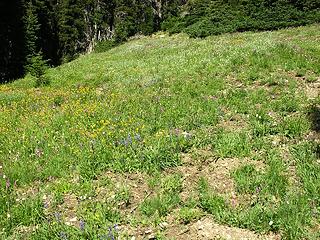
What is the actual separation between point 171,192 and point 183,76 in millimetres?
10271

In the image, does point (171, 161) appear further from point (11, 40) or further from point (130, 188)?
point (11, 40)

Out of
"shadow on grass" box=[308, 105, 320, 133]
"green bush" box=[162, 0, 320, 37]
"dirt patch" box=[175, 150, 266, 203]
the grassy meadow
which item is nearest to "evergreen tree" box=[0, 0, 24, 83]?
"green bush" box=[162, 0, 320, 37]

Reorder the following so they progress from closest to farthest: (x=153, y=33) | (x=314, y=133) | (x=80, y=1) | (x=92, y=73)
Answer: (x=314, y=133) → (x=92, y=73) → (x=153, y=33) → (x=80, y=1)

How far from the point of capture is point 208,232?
7.16 metres

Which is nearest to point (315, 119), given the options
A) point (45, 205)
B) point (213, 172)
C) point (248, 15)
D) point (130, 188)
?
point (213, 172)

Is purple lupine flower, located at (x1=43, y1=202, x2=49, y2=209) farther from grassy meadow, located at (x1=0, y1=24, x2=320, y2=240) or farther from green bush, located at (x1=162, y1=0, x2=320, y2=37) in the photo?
green bush, located at (x1=162, y1=0, x2=320, y2=37)

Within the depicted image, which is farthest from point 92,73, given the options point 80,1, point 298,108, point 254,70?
point 80,1

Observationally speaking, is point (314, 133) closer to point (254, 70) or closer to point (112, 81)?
point (254, 70)

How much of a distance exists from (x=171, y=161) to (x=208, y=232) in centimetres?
273

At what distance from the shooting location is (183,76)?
17.9 m

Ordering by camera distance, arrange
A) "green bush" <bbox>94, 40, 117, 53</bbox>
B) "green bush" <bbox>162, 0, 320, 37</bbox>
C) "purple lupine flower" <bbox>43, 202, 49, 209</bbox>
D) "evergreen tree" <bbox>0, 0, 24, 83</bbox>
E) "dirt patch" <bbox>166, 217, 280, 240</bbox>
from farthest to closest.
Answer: "green bush" <bbox>94, 40, 117, 53</bbox>
"evergreen tree" <bbox>0, 0, 24, 83</bbox>
"green bush" <bbox>162, 0, 320, 37</bbox>
"purple lupine flower" <bbox>43, 202, 49, 209</bbox>
"dirt patch" <bbox>166, 217, 280, 240</bbox>

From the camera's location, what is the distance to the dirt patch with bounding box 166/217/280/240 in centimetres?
696

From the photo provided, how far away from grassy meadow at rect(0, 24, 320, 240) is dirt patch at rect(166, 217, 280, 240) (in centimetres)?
2

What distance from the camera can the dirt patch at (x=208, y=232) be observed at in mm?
6957
